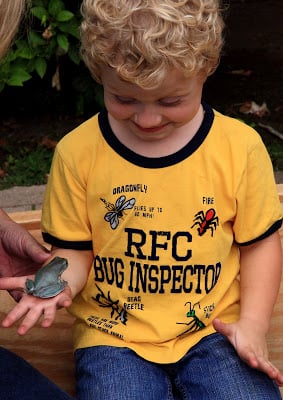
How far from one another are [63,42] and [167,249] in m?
1.74

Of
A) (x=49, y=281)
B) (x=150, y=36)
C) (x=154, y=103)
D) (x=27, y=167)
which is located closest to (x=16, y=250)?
(x=49, y=281)

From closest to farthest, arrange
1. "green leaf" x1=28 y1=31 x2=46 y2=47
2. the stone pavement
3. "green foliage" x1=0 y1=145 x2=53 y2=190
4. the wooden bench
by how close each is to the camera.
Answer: the wooden bench
the stone pavement
"green leaf" x1=28 y1=31 x2=46 y2=47
"green foliage" x1=0 y1=145 x2=53 y2=190

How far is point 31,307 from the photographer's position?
5.58 feet

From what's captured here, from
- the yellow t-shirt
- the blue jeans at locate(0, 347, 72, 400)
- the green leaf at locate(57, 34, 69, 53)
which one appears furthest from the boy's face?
the green leaf at locate(57, 34, 69, 53)

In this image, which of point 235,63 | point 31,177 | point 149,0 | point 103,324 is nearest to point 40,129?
point 31,177

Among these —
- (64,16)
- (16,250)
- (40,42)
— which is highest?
(64,16)

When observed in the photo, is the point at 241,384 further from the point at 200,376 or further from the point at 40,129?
the point at 40,129

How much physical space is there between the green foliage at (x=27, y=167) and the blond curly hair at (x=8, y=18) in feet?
6.01

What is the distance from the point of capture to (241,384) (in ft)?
6.06

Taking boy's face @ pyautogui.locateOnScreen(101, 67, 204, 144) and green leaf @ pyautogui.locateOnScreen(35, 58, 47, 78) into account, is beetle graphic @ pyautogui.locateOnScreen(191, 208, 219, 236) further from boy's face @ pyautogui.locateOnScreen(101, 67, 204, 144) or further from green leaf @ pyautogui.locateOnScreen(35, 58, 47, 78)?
green leaf @ pyautogui.locateOnScreen(35, 58, 47, 78)

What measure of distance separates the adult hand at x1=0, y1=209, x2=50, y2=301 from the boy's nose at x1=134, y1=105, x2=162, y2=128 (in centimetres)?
41

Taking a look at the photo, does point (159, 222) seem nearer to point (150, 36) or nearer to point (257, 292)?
point (257, 292)

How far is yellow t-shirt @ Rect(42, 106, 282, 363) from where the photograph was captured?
1844 millimetres

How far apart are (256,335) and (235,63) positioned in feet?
9.11
